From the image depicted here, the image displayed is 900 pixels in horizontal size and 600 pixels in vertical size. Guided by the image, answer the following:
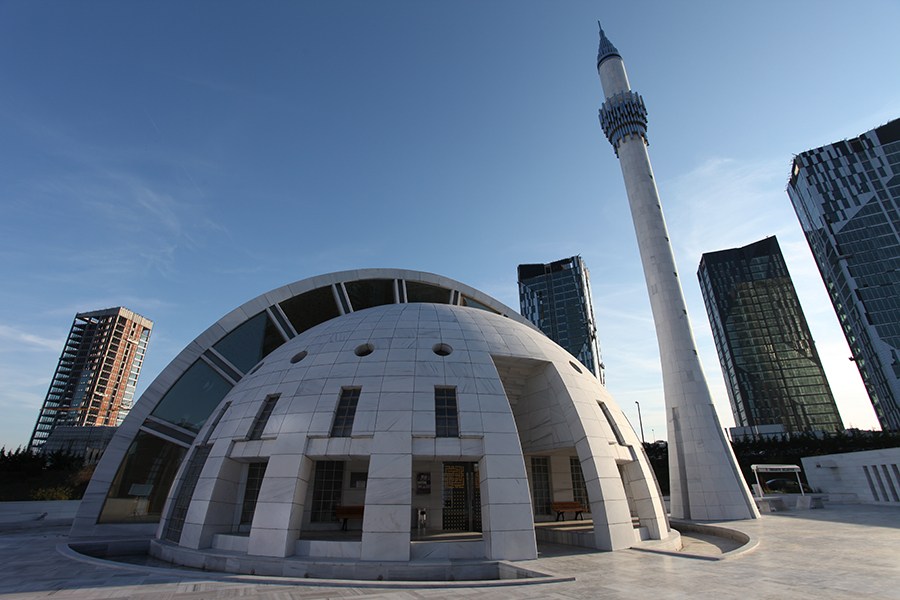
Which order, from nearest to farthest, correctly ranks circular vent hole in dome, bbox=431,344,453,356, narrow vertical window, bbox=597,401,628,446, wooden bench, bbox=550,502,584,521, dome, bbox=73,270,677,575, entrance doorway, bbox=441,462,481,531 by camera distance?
dome, bbox=73,270,677,575 < narrow vertical window, bbox=597,401,628,446 < circular vent hole in dome, bbox=431,344,453,356 < entrance doorway, bbox=441,462,481,531 < wooden bench, bbox=550,502,584,521

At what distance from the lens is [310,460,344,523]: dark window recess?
2131 cm

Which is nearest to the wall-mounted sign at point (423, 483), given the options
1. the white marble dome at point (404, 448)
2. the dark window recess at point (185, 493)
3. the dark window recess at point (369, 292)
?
the white marble dome at point (404, 448)

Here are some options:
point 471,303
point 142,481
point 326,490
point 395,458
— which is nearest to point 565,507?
point 395,458

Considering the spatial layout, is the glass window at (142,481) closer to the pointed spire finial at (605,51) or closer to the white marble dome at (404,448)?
the white marble dome at (404,448)

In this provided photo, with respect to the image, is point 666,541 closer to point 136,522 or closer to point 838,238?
point 136,522

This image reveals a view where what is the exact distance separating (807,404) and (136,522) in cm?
17936

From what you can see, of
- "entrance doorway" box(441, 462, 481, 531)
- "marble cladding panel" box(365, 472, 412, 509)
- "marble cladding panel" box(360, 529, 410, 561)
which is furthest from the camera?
"entrance doorway" box(441, 462, 481, 531)

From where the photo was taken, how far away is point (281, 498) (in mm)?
16453

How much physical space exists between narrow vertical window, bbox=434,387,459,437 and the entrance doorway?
5417 mm

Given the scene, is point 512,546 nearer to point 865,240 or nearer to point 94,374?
point 865,240

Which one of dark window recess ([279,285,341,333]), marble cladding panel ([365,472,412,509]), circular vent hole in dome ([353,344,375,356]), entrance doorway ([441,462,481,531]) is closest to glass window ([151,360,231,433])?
dark window recess ([279,285,341,333])

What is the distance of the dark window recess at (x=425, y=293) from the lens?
4072 cm

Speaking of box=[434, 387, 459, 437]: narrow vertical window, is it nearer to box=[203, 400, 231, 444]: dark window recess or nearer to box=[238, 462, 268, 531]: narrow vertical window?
box=[238, 462, 268, 531]: narrow vertical window

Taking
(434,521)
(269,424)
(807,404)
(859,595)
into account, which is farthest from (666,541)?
(807,404)
